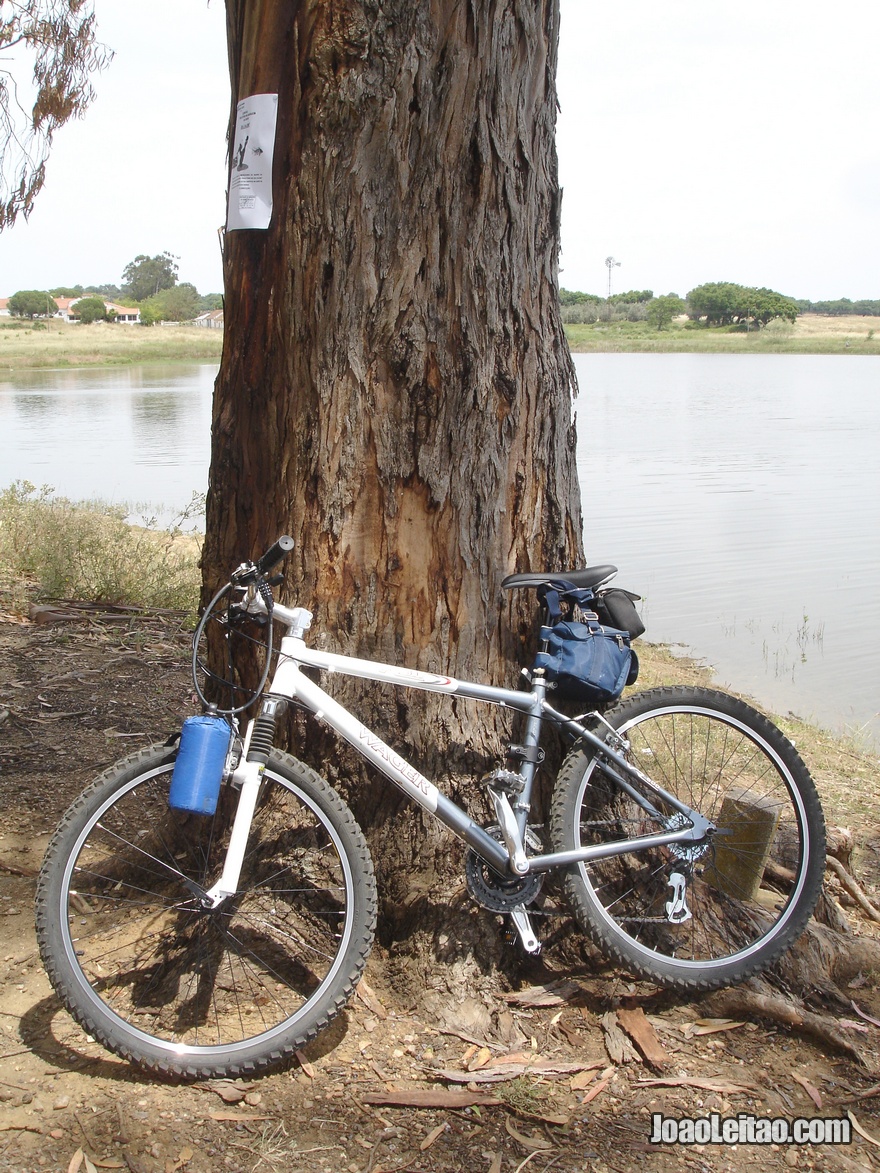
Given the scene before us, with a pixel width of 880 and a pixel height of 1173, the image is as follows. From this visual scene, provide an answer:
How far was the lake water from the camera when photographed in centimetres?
877

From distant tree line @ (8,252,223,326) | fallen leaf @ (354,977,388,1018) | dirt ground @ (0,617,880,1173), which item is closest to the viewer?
dirt ground @ (0,617,880,1173)

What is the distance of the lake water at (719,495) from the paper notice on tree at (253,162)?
18.0 feet

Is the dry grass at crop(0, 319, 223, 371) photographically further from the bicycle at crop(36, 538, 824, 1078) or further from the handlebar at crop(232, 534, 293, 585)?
the handlebar at crop(232, 534, 293, 585)

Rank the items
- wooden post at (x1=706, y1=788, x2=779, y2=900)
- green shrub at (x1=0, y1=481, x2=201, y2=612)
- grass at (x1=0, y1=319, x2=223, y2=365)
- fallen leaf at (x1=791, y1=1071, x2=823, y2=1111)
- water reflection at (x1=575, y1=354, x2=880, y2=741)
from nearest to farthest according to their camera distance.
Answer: fallen leaf at (x1=791, y1=1071, x2=823, y2=1111), wooden post at (x1=706, y1=788, x2=779, y2=900), green shrub at (x1=0, y1=481, x2=201, y2=612), water reflection at (x1=575, y1=354, x2=880, y2=741), grass at (x1=0, y1=319, x2=223, y2=365)

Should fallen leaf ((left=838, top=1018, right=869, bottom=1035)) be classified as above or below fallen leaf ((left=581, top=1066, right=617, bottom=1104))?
below

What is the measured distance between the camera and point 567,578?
2986 mm

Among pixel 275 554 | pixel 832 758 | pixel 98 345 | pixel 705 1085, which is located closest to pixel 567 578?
pixel 275 554

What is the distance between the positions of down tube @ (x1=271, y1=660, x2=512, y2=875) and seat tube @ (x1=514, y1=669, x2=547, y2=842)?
0.39 feet

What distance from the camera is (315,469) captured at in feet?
9.45

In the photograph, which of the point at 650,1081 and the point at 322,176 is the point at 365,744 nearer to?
the point at 650,1081

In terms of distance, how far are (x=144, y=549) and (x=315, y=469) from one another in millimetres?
5170

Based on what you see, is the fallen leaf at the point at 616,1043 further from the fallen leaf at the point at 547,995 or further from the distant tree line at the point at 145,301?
the distant tree line at the point at 145,301

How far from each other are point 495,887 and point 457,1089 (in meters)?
0.52

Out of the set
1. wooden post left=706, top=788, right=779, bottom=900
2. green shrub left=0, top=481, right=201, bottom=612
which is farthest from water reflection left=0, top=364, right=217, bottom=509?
wooden post left=706, top=788, right=779, bottom=900
